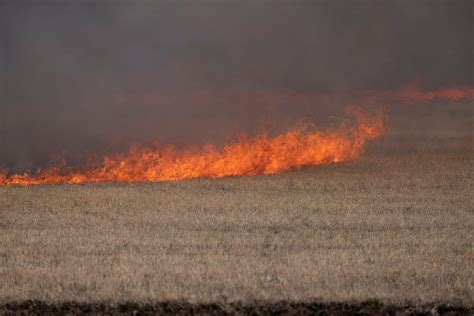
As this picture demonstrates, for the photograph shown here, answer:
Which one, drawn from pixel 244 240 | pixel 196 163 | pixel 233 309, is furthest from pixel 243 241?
pixel 196 163

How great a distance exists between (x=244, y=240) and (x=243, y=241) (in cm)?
13

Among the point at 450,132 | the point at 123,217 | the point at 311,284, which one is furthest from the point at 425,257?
the point at 450,132

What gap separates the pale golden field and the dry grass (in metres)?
0.03

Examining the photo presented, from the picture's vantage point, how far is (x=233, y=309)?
11.8 metres

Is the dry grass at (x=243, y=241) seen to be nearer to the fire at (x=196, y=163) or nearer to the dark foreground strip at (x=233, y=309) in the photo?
the dark foreground strip at (x=233, y=309)

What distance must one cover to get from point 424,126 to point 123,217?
132 feet

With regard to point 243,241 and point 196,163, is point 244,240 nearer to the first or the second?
point 243,241

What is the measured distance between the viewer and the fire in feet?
94.6

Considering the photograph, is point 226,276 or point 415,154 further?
point 415,154

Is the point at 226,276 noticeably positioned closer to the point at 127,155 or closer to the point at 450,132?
the point at 127,155

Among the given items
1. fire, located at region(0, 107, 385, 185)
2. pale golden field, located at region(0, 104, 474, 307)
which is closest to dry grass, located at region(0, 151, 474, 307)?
pale golden field, located at region(0, 104, 474, 307)

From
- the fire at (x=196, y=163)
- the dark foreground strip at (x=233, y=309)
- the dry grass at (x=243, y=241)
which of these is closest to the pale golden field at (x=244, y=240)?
the dry grass at (x=243, y=241)

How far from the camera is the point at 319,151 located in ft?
109

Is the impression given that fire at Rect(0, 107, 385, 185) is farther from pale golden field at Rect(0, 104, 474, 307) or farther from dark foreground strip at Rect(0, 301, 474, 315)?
dark foreground strip at Rect(0, 301, 474, 315)
